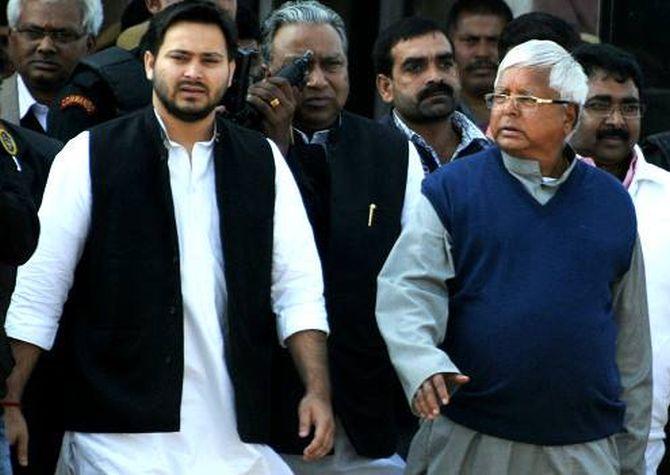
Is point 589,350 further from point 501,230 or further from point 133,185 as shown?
point 133,185

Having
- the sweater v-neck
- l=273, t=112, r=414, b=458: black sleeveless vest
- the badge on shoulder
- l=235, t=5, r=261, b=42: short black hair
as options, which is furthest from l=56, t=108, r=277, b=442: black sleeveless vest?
l=235, t=5, r=261, b=42: short black hair

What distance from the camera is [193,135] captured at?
24.5ft

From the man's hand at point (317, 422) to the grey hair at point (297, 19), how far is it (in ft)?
A: 5.25

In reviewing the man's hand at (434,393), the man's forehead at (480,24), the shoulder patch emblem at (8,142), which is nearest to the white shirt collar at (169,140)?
the shoulder patch emblem at (8,142)

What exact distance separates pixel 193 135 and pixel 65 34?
1.76 meters

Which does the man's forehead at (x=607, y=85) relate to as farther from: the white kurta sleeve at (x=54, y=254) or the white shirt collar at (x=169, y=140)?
the white kurta sleeve at (x=54, y=254)

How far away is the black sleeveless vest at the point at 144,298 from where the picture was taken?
7234mm

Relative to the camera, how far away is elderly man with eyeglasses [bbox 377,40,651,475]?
7211mm

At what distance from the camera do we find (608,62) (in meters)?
8.84

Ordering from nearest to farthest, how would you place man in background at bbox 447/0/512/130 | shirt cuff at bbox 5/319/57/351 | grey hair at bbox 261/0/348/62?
1. shirt cuff at bbox 5/319/57/351
2. grey hair at bbox 261/0/348/62
3. man in background at bbox 447/0/512/130

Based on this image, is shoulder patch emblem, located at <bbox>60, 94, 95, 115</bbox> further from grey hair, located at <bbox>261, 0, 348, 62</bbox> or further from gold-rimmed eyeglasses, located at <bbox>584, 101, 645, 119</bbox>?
gold-rimmed eyeglasses, located at <bbox>584, 101, 645, 119</bbox>

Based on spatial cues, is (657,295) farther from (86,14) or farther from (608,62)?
(86,14)

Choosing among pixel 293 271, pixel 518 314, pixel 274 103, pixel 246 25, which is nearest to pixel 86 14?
pixel 246 25

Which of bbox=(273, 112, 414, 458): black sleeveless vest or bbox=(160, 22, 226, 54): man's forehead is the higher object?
bbox=(160, 22, 226, 54): man's forehead
